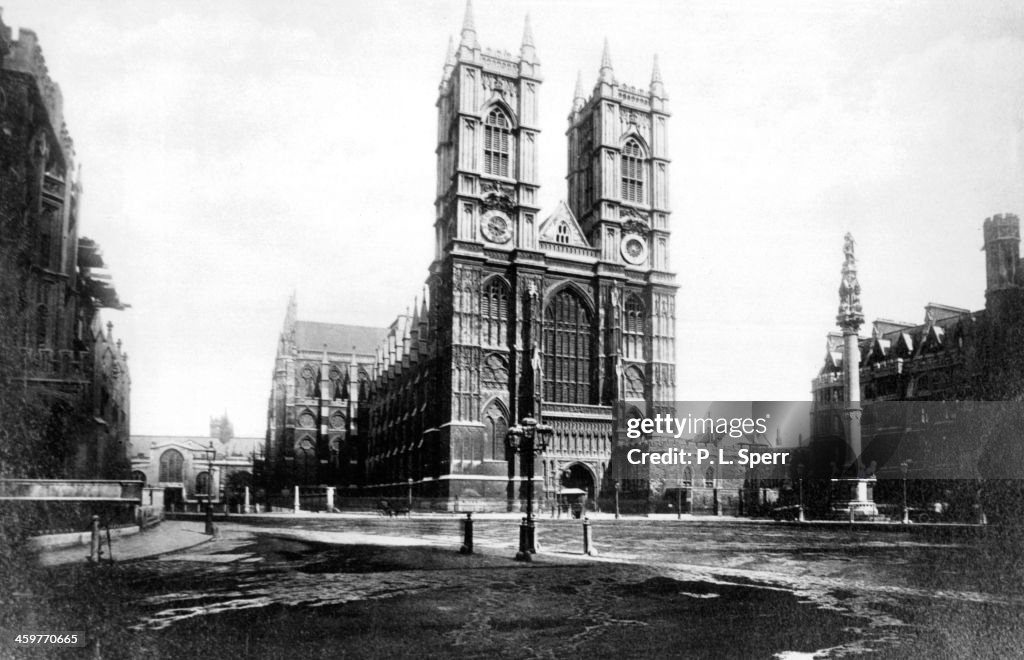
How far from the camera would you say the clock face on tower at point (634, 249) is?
41.2 meters

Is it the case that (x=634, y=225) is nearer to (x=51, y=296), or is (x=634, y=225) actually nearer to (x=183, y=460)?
(x=183, y=460)

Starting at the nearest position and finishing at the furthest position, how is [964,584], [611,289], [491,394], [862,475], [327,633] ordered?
1. [327,633]
2. [964,584]
3. [862,475]
4. [491,394]
5. [611,289]

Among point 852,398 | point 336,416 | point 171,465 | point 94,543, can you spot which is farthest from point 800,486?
point 336,416

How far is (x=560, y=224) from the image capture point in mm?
41094

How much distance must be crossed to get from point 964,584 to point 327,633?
28.2 feet

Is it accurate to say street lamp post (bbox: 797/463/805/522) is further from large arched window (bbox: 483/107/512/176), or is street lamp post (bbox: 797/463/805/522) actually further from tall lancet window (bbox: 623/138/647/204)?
large arched window (bbox: 483/107/512/176)

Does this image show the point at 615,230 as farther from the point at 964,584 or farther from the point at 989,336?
the point at 964,584

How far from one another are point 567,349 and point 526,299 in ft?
11.7

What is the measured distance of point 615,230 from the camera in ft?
135

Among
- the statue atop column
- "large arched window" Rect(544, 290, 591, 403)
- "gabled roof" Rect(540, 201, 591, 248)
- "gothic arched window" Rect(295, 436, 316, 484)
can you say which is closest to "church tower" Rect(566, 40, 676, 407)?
"gabled roof" Rect(540, 201, 591, 248)

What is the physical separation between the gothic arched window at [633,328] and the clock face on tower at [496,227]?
7.59 metres

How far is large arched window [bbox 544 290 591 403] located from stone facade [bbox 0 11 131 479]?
31.2 metres

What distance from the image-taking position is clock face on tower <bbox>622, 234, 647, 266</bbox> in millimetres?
41219

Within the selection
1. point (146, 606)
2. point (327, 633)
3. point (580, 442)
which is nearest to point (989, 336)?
point (327, 633)
